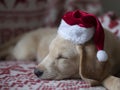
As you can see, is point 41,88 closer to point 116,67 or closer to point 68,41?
point 68,41

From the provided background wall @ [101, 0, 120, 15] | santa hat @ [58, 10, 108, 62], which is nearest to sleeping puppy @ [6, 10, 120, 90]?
santa hat @ [58, 10, 108, 62]

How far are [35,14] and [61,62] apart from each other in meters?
0.74

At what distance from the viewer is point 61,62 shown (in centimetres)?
124

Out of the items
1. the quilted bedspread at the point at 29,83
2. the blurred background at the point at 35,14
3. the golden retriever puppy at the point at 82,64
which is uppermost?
the blurred background at the point at 35,14

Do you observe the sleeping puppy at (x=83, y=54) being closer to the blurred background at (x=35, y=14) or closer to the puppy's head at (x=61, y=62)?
the puppy's head at (x=61, y=62)

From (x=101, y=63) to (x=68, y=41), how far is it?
17cm

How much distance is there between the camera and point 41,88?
1156 millimetres

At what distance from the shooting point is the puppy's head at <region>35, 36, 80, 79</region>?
3.99ft

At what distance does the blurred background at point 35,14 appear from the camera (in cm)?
179

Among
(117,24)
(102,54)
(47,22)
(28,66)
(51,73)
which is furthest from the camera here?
(47,22)

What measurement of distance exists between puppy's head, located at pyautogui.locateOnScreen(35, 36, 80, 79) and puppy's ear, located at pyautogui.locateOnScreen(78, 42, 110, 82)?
0.04m

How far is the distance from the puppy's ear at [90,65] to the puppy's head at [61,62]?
35 mm

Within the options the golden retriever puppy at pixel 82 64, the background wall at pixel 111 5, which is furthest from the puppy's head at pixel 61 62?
the background wall at pixel 111 5

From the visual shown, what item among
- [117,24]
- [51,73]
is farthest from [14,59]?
[117,24]
